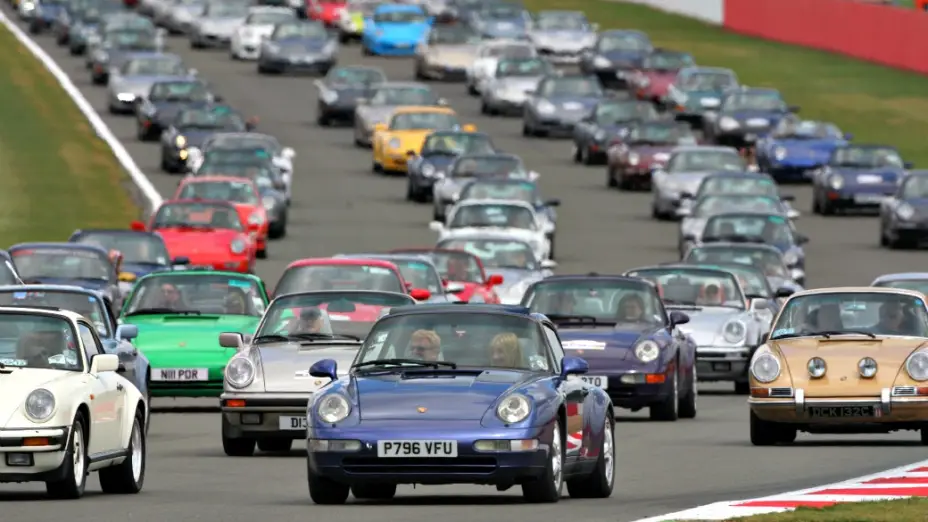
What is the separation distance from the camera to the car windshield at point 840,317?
68.2 feet

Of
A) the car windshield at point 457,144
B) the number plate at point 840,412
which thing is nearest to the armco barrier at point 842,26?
the car windshield at point 457,144

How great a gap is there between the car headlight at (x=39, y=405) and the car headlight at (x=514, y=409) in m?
2.51

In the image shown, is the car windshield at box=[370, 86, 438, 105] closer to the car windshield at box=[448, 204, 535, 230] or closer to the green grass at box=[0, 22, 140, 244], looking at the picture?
the green grass at box=[0, 22, 140, 244]

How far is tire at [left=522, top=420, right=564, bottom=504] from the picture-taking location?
→ 15070mm

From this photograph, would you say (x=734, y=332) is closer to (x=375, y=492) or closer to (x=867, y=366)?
(x=867, y=366)

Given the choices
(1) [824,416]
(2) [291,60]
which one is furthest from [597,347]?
(2) [291,60]

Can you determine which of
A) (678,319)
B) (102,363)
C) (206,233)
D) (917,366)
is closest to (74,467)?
(102,363)

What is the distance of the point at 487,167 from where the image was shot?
1907 inches

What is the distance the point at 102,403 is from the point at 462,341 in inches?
84.7

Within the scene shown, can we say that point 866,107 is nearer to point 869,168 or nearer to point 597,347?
point 869,168

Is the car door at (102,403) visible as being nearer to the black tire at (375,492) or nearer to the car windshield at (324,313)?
the black tire at (375,492)

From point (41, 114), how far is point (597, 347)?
44455 mm

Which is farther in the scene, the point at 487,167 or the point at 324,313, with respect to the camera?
the point at 487,167

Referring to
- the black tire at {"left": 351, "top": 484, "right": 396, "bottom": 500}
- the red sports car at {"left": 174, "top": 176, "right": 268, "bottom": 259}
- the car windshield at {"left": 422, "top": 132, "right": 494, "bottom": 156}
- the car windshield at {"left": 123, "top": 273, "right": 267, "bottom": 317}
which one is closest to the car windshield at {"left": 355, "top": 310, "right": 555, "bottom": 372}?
the black tire at {"left": 351, "top": 484, "right": 396, "bottom": 500}
